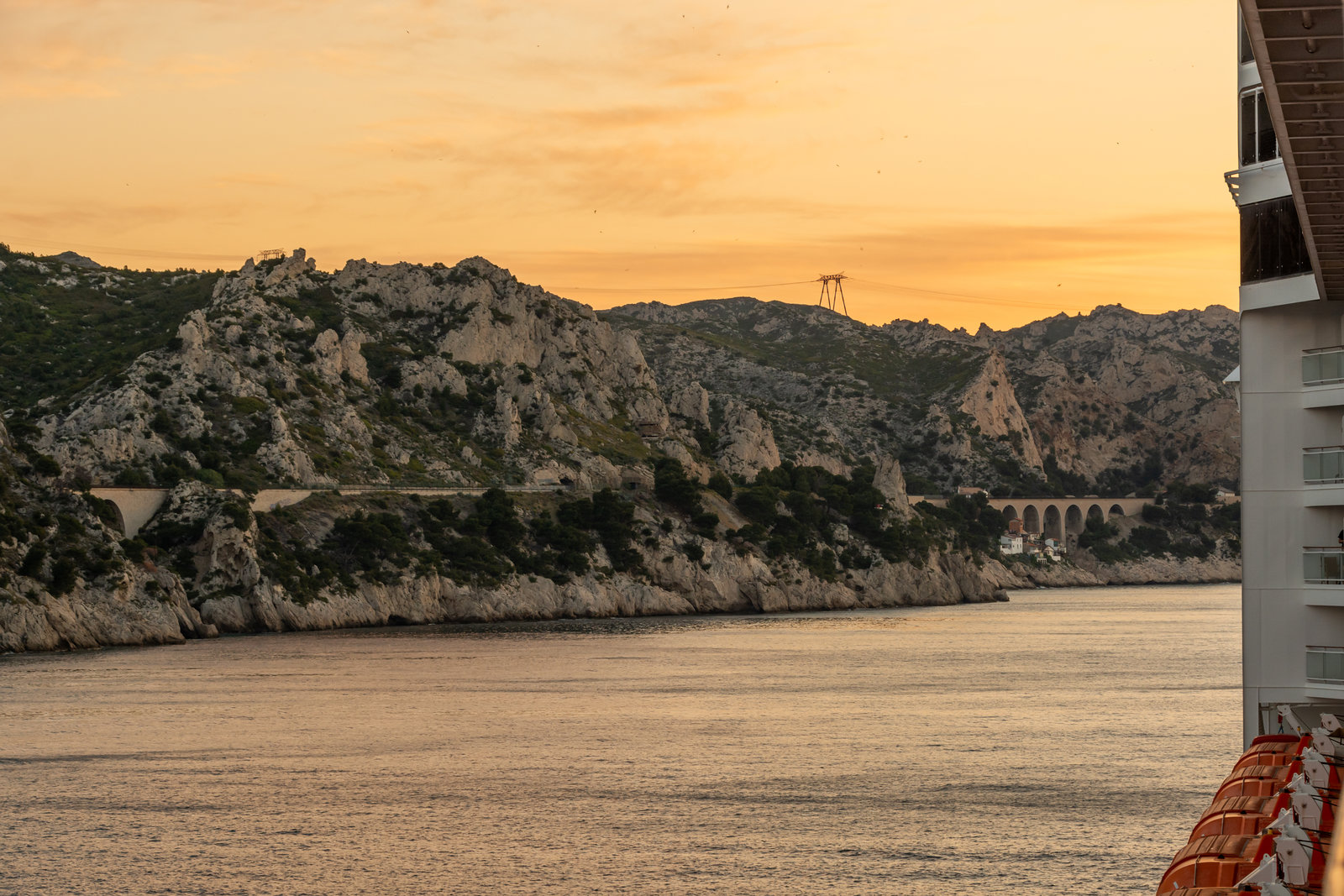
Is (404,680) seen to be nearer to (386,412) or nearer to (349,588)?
(349,588)

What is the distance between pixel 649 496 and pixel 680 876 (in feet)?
434

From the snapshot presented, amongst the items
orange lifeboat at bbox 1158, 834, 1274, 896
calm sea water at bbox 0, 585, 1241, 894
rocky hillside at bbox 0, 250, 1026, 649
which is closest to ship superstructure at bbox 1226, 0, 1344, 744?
calm sea water at bbox 0, 585, 1241, 894

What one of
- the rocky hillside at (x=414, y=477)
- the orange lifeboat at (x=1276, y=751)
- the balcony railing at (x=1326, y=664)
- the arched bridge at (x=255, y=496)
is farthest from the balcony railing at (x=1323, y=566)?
the arched bridge at (x=255, y=496)

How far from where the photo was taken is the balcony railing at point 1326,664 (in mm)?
32375

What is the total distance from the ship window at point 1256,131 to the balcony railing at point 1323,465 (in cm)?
690

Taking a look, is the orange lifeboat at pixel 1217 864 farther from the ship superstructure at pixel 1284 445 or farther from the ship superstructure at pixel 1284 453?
the ship superstructure at pixel 1284 445

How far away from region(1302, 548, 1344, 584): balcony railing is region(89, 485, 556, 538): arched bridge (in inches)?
3772

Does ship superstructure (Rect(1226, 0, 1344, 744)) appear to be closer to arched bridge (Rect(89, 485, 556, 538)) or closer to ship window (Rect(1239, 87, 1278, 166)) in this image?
ship window (Rect(1239, 87, 1278, 166))

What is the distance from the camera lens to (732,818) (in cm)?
4122

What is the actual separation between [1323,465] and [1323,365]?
2.35 m

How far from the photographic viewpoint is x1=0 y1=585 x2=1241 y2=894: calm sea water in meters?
35.2

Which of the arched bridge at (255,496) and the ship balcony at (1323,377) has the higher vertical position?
the ship balcony at (1323,377)

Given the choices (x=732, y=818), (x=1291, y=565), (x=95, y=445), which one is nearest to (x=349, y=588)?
(x=95, y=445)

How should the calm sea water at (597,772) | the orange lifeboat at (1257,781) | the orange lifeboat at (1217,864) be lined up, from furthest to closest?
the calm sea water at (597,772) → the orange lifeboat at (1257,781) → the orange lifeboat at (1217,864)
